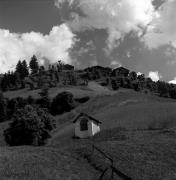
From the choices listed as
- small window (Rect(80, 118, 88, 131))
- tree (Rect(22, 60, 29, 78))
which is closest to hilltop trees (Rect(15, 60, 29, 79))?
tree (Rect(22, 60, 29, 78))

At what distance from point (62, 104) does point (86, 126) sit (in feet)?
145

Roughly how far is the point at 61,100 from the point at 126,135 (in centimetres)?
5731

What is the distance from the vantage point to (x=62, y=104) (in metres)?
101

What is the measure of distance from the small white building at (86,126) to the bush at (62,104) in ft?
136

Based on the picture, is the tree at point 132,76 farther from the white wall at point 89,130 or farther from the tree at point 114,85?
the white wall at point 89,130

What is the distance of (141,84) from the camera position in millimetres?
164500

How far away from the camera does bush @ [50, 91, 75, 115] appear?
326ft

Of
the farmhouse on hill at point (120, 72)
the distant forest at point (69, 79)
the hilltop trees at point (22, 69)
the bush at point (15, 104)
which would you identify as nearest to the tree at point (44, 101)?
the bush at point (15, 104)

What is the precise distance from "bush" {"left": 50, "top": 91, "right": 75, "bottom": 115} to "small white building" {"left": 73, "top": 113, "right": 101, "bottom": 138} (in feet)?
136

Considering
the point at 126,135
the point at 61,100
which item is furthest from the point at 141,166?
the point at 61,100

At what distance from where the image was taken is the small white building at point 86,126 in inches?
2222

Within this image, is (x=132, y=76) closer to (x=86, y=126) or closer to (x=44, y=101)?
(x=44, y=101)

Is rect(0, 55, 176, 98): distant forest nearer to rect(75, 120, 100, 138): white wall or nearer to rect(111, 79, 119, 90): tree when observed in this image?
rect(111, 79, 119, 90): tree

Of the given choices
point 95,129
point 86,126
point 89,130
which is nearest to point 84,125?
point 86,126
